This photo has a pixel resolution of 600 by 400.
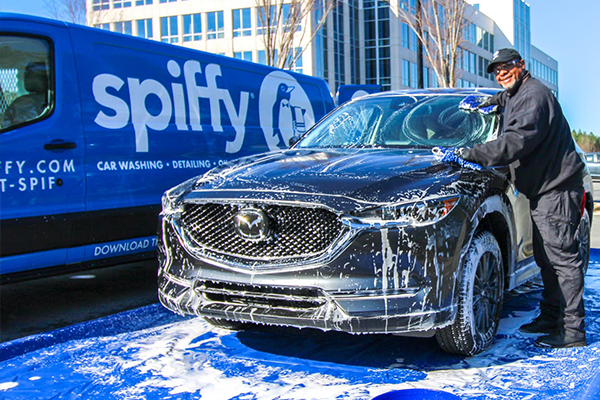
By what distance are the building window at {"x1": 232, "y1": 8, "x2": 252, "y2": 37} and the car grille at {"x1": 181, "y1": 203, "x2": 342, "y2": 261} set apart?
40869mm

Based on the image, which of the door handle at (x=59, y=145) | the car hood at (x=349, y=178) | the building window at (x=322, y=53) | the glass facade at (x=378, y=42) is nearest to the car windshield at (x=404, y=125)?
the car hood at (x=349, y=178)

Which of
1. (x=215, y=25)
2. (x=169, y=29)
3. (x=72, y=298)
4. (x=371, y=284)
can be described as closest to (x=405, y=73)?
(x=215, y=25)

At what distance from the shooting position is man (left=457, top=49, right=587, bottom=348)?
3.80m

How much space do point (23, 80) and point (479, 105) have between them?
3.23m

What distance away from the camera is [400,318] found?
3.25 m

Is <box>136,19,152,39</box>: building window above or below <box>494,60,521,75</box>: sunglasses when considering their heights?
above

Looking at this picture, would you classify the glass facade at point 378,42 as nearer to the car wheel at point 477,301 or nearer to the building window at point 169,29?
the building window at point 169,29

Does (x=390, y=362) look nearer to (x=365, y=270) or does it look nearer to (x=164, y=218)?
(x=365, y=270)

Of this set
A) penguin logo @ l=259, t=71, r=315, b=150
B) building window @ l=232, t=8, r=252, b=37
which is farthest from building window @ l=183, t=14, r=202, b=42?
penguin logo @ l=259, t=71, r=315, b=150

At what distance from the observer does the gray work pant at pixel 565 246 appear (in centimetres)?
388

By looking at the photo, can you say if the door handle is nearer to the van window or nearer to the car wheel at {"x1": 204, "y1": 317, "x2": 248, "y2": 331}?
the van window

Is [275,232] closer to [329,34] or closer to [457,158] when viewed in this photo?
[457,158]

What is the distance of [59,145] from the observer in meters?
4.77

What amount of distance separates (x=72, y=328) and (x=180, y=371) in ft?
3.49
